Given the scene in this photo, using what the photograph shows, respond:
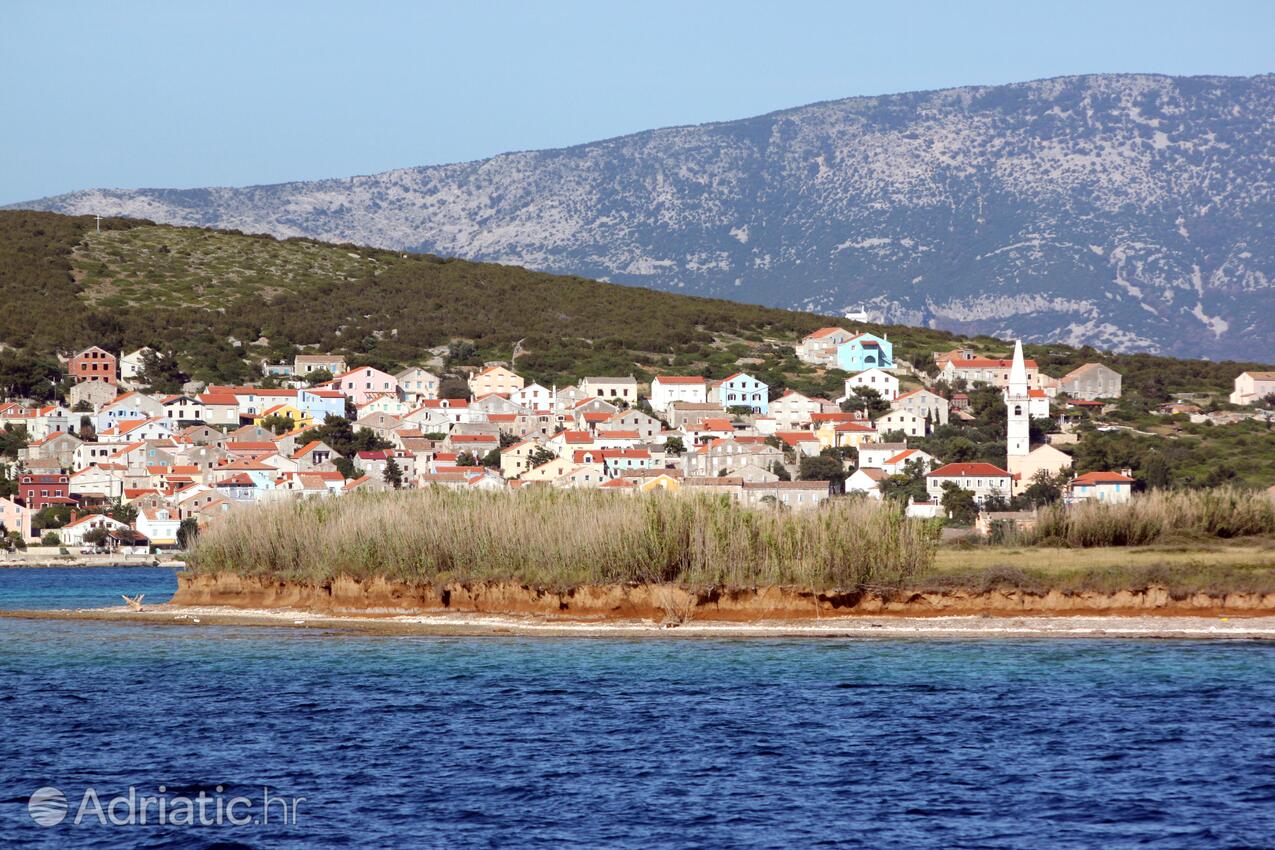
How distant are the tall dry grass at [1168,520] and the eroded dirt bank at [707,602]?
8432mm

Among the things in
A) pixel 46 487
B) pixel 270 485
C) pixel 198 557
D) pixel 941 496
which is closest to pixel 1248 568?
pixel 198 557

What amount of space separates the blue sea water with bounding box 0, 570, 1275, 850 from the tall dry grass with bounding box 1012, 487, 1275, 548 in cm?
1221

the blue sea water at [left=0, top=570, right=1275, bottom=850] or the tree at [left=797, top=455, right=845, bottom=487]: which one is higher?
the tree at [left=797, top=455, right=845, bottom=487]

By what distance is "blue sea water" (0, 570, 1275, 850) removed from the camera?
19.7 m

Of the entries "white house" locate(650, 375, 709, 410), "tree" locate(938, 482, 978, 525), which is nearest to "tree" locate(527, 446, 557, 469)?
"white house" locate(650, 375, 709, 410)

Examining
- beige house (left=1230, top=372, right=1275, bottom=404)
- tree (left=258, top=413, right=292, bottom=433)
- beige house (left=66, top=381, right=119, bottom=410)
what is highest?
beige house (left=66, top=381, right=119, bottom=410)

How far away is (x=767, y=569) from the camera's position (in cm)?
3994

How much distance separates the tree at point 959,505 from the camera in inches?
3036

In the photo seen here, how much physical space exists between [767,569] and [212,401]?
77.3 m

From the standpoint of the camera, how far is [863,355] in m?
127

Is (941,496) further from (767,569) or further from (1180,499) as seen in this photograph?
(767,569)

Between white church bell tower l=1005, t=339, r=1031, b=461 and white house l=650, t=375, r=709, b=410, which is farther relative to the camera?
white house l=650, t=375, r=709, b=410

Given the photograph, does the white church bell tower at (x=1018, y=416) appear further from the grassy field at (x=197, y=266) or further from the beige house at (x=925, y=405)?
the grassy field at (x=197, y=266)

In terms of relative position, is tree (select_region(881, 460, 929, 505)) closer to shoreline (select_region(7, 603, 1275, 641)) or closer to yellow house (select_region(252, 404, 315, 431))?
yellow house (select_region(252, 404, 315, 431))
